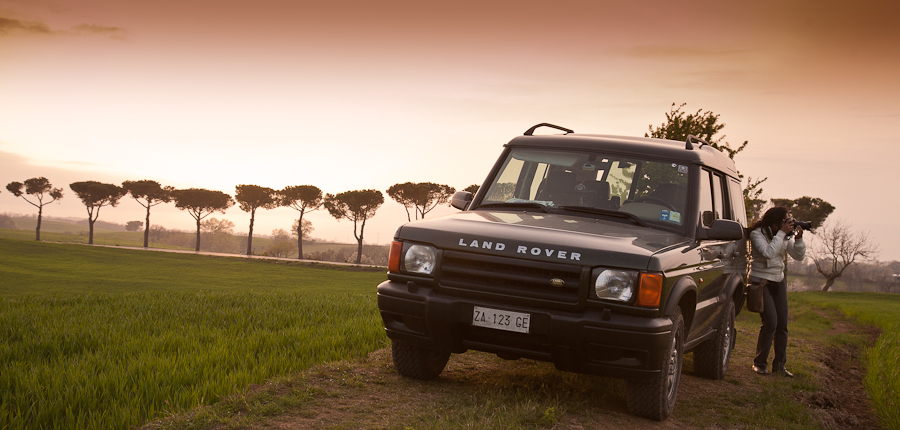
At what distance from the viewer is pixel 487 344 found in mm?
4926

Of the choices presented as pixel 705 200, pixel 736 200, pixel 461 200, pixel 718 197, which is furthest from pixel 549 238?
pixel 736 200

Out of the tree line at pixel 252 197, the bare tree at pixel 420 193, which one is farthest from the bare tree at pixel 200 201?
the bare tree at pixel 420 193

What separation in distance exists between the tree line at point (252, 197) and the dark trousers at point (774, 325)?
213 feet

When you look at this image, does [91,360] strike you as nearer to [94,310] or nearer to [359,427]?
[359,427]

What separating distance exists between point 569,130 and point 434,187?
68.2m

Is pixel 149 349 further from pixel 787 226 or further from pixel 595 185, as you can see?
pixel 787 226

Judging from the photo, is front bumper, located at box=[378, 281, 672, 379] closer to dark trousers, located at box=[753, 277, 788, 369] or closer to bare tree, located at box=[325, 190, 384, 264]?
dark trousers, located at box=[753, 277, 788, 369]

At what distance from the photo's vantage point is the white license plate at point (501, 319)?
15.5 ft

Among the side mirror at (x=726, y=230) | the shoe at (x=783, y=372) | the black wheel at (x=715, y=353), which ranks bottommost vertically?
the shoe at (x=783, y=372)

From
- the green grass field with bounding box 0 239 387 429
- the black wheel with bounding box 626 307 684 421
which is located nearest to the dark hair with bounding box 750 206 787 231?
the black wheel with bounding box 626 307 684 421

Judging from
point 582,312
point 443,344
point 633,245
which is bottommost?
point 443,344

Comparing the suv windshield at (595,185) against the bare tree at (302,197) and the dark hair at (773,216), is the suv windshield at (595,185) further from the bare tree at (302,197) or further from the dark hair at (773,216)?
the bare tree at (302,197)

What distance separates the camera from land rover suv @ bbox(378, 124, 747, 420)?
15.0 feet

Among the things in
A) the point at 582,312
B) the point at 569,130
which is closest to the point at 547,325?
the point at 582,312
